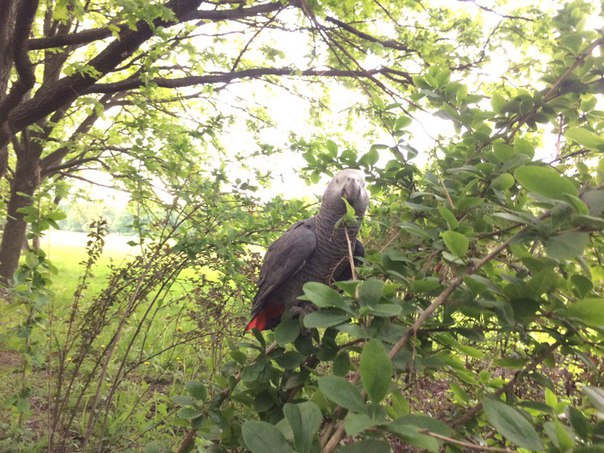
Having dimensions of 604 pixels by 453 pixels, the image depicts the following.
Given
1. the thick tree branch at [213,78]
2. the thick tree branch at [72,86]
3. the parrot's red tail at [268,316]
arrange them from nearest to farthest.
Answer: the parrot's red tail at [268,316] → the thick tree branch at [72,86] → the thick tree branch at [213,78]

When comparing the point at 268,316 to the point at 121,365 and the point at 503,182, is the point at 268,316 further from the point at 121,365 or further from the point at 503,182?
the point at 503,182

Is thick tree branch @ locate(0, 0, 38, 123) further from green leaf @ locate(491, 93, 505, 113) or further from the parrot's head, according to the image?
green leaf @ locate(491, 93, 505, 113)

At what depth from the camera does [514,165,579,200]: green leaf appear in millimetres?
471

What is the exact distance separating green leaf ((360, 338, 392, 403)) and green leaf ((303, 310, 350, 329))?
0.30ft

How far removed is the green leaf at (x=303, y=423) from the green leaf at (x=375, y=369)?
0.09m

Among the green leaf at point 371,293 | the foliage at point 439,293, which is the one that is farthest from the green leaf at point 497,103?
the green leaf at point 371,293

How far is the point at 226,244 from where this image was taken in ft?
5.57

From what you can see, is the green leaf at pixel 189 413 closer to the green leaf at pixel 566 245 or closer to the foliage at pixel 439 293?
the foliage at pixel 439 293

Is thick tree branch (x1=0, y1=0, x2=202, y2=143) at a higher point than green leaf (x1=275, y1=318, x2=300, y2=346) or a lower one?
higher

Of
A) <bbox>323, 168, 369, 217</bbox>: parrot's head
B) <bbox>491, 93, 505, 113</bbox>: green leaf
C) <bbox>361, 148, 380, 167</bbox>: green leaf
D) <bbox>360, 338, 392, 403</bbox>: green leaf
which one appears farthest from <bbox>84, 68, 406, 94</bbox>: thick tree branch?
<bbox>360, 338, 392, 403</bbox>: green leaf

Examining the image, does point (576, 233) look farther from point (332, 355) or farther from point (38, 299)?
point (38, 299)

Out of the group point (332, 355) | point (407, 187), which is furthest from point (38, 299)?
point (407, 187)

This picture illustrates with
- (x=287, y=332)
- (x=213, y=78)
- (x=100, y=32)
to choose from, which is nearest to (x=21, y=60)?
(x=100, y=32)

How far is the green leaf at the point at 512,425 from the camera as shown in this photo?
17.7 inches
